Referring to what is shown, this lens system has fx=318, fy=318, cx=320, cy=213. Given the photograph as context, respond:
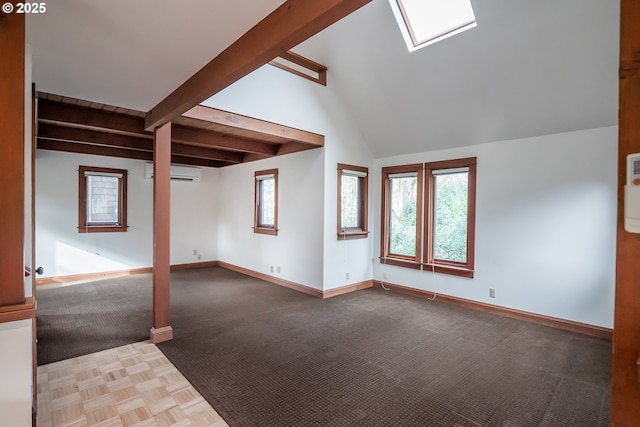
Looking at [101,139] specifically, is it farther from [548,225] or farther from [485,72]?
[548,225]

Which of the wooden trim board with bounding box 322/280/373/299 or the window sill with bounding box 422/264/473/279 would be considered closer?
the window sill with bounding box 422/264/473/279

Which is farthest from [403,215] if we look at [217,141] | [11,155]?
[11,155]

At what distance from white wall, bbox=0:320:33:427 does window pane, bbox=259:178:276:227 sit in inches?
174

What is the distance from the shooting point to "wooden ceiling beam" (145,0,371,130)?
1297mm

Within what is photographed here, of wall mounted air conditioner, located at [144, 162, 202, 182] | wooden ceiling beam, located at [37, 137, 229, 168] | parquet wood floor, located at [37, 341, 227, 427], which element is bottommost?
parquet wood floor, located at [37, 341, 227, 427]

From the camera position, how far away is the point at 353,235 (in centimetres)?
514

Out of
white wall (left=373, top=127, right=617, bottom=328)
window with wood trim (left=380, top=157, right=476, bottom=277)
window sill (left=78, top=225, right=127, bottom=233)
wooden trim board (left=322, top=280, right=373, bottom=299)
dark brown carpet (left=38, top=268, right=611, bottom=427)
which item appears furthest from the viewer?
window sill (left=78, top=225, right=127, bottom=233)

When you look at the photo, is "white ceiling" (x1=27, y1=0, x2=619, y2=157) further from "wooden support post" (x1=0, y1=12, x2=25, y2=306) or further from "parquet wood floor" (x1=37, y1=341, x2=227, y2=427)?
"parquet wood floor" (x1=37, y1=341, x2=227, y2=427)

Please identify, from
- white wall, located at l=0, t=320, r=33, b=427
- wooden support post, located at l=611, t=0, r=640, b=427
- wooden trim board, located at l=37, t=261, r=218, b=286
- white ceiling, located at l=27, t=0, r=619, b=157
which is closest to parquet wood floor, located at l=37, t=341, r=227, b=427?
white wall, located at l=0, t=320, r=33, b=427

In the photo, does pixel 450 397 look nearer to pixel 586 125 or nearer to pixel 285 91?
pixel 586 125

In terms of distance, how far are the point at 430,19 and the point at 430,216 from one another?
2.56 metres

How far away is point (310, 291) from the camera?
4.91 m

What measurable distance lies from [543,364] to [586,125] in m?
2.53

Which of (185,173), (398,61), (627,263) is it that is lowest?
(627,263)
